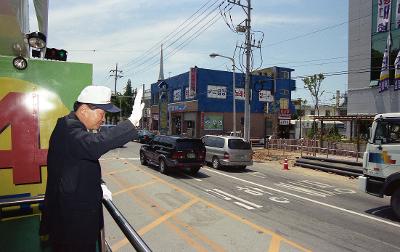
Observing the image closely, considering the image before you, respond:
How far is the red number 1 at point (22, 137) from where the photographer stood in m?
4.16

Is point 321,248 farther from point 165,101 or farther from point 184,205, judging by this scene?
Answer: point 165,101

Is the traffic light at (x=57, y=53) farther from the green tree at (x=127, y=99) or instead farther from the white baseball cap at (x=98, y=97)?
the green tree at (x=127, y=99)

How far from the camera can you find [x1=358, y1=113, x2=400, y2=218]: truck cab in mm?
10125

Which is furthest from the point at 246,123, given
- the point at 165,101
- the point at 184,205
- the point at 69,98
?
the point at 165,101

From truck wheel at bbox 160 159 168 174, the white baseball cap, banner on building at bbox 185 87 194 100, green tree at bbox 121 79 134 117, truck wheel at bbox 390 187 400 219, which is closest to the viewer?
the white baseball cap

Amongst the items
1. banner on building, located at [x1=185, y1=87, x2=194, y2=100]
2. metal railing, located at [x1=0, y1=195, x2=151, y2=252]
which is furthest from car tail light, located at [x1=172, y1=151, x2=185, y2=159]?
banner on building, located at [x1=185, y1=87, x2=194, y2=100]

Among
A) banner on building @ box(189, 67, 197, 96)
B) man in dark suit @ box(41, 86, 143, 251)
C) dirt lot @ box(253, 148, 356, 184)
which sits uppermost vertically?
banner on building @ box(189, 67, 197, 96)

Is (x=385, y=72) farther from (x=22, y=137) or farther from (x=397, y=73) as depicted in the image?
(x=22, y=137)

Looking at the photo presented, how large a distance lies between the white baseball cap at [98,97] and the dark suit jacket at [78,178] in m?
0.23

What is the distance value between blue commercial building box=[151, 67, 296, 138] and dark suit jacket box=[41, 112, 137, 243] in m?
41.4

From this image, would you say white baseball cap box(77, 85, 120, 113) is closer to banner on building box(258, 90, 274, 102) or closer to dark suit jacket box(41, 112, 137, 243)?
dark suit jacket box(41, 112, 137, 243)

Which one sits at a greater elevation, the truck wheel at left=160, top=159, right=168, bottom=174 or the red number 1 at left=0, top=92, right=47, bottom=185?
the red number 1 at left=0, top=92, right=47, bottom=185

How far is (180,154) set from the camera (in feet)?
58.0

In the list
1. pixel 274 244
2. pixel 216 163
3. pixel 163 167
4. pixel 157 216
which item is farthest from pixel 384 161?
pixel 216 163
